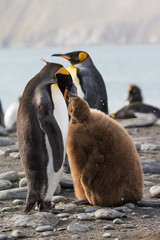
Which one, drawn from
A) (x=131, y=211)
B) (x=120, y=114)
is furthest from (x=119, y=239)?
(x=120, y=114)

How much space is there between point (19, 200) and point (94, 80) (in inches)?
92.7

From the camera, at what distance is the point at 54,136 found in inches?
109

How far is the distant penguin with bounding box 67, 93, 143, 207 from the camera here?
9.14 feet

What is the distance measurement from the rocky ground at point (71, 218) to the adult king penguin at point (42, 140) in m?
0.16

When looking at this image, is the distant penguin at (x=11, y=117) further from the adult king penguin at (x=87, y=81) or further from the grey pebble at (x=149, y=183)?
the grey pebble at (x=149, y=183)

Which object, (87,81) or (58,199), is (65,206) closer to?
(58,199)

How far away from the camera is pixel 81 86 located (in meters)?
5.08

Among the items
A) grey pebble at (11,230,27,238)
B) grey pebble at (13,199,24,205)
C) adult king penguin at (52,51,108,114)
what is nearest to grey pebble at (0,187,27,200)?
grey pebble at (13,199,24,205)

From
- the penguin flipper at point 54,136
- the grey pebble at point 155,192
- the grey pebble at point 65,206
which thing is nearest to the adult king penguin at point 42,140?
the penguin flipper at point 54,136

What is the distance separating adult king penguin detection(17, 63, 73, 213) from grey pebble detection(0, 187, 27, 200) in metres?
0.37

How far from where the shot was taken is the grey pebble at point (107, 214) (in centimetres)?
267

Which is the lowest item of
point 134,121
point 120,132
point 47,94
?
point 134,121

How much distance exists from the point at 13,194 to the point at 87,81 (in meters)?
2.18

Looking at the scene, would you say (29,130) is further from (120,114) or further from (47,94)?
(120,114)
